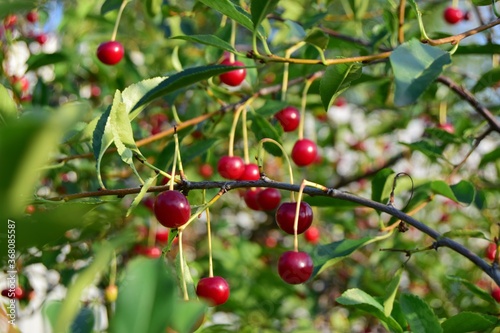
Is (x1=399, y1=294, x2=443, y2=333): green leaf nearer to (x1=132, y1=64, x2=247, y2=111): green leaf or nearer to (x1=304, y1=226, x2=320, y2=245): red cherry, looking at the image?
(x1=132, y1=64, x2=247, y2=111): green leaf

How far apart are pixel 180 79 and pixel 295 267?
0.36 meters

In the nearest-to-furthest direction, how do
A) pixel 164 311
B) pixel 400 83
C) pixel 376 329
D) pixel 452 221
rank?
pixel 164 311 < pixel 400 83 < pixel 376 329 < pixel 452 221

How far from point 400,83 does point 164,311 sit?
49 centimetres

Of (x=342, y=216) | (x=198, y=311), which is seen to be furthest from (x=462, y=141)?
(x=342, y=216)

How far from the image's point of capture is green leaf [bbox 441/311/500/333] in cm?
100

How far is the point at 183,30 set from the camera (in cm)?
225

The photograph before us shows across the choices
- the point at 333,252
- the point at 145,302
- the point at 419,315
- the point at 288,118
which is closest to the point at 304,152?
the point at 288,118

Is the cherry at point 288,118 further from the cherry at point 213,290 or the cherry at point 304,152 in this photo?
the cherry at point 213,290

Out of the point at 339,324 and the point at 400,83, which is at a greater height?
the point at 400,83

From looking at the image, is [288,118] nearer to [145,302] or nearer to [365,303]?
[365,303]

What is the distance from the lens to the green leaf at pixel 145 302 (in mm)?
474

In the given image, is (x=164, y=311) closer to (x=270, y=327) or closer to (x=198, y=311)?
(x=198, y=311)

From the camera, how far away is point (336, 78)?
100 cm

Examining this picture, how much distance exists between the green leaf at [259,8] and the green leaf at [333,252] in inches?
17.6
